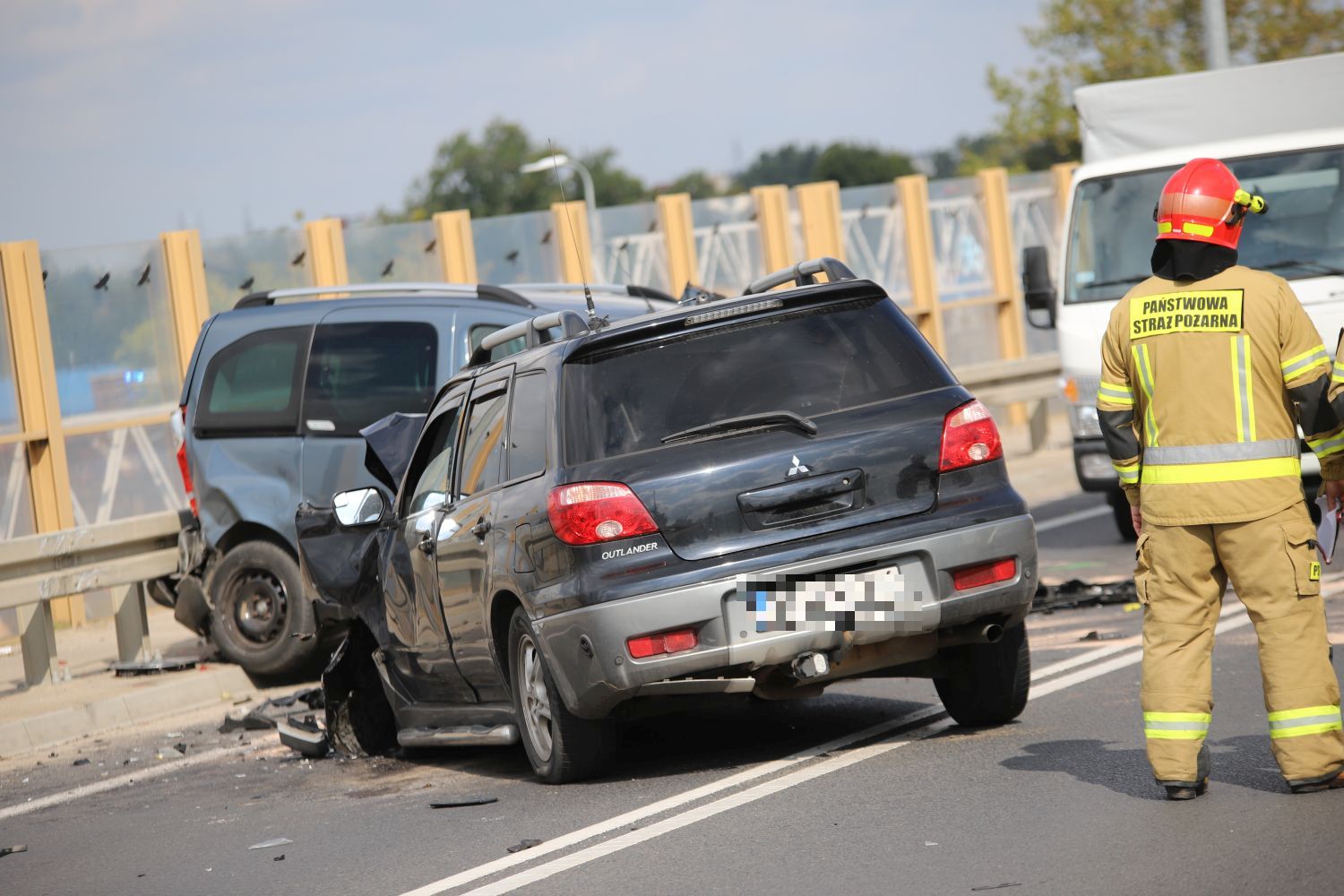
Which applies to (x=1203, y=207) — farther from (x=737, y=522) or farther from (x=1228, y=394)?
(x=737, y=522)

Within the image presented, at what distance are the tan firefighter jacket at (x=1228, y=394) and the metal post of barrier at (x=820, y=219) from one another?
1660cm

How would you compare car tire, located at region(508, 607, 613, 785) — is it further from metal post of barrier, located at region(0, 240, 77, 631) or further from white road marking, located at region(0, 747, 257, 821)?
metal post of barrier, located at region(0, 240, 77, 631)

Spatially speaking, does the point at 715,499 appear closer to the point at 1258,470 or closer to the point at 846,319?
the point at 846,319

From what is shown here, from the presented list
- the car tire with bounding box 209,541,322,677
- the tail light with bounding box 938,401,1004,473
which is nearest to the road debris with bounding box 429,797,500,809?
the tail light with bounding box 938,401,1004,473

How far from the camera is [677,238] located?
21266 mm

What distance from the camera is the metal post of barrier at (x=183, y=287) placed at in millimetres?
16328

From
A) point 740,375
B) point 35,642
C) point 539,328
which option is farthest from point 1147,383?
point 35,642

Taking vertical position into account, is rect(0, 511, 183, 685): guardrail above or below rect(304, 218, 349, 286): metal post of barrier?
below

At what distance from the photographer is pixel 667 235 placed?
2117 centimetres

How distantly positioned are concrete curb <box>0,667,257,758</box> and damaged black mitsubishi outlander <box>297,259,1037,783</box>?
11.7 ft

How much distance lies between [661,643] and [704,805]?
57 centimetres

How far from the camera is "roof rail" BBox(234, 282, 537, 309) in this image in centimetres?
1151

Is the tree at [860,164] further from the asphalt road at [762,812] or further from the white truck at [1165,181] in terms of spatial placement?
the asphalt road at [762,812]

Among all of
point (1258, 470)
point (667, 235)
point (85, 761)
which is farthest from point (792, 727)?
point (667, 235)
